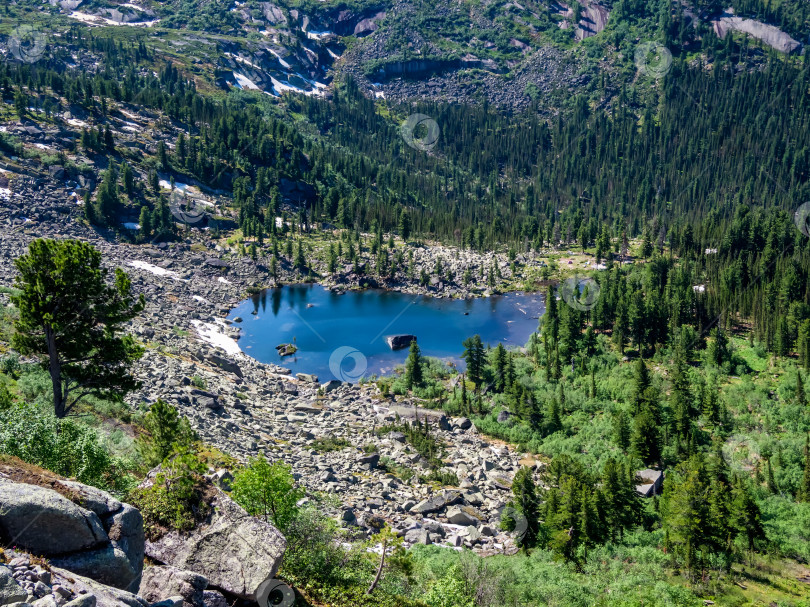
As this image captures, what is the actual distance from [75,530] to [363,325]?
3534 inches

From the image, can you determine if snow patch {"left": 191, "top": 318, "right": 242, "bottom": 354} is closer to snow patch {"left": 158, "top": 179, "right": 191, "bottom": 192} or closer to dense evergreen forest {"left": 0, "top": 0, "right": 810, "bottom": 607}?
dense evergreen forest {"left": 0, "top": 0, "right": 810, "bottom": 607}

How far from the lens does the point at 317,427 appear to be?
2370 inches

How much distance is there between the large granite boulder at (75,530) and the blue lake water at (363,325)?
63324mm

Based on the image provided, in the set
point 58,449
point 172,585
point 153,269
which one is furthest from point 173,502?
point 153,269

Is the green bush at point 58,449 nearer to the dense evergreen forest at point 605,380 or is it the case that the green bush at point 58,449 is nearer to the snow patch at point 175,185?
the dense evergreen forest at point 605,380

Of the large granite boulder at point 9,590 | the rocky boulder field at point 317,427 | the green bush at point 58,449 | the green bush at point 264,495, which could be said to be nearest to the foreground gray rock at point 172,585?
the large granite boulder at point 9,590

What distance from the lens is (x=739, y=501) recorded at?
38.5 meters

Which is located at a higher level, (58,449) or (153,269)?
(58,449)

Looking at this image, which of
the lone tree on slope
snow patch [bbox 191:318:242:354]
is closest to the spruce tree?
snow patch [bbox 191:318:242:354]

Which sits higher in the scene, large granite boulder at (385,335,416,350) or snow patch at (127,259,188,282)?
snow patch at (127,259,188,282)

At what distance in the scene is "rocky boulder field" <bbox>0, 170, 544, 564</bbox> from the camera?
141ft

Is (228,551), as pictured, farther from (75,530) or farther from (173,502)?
(75,530)

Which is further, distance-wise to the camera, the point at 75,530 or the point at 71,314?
the point at 71,314

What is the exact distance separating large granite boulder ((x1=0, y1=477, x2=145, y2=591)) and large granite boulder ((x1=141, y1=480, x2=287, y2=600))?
212cm
